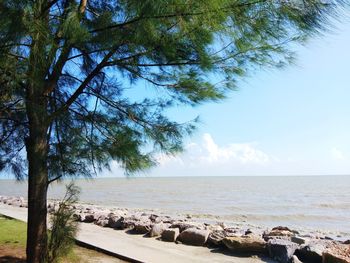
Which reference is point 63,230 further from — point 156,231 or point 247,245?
point 156,231

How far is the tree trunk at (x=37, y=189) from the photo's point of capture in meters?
Answer: 5.26

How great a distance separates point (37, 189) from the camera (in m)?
5.39

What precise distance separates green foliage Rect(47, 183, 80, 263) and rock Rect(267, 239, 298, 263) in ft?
10.0

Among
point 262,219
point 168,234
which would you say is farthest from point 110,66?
point 262,219

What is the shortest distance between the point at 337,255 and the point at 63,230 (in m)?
3.68

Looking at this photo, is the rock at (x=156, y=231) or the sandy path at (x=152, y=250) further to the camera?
the rock at (x=156, y=231)

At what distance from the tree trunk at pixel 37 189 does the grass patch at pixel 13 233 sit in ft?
6.46

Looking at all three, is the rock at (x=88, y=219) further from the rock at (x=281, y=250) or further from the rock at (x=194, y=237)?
the rock at (x=281, y=250)

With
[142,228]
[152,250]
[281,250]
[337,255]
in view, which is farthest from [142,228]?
[337,255]

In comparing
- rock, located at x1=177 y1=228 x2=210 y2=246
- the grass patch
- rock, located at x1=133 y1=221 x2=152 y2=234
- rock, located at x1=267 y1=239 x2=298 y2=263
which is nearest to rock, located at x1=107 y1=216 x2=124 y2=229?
rock, located at x1=133 y1=221 x2=152 y2=234

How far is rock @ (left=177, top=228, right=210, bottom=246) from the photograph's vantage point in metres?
7.88

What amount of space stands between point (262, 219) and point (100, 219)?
10.3m

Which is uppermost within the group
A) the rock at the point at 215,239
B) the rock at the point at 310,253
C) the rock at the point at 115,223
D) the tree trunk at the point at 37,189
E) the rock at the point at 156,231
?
the tree trunk at the point at 37,189

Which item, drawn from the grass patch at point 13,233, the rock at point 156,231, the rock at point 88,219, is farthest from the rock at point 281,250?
the rock at point 88,219
